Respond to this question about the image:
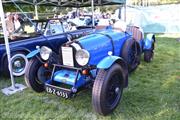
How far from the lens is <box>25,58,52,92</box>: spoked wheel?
13.2ft

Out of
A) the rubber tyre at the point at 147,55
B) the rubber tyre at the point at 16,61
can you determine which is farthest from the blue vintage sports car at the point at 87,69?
the rubber tyre at the point at 147,55

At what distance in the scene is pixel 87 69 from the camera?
352 centimetres

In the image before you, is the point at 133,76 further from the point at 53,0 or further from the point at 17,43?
the point at 53,0

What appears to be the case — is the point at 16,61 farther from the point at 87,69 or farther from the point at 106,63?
the point at 106,63

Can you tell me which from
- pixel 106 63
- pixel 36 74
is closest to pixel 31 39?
pixel 36 74

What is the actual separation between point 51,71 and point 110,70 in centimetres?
134

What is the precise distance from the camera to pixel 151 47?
6.09 meters

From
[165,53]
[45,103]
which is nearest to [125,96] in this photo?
[45,103]

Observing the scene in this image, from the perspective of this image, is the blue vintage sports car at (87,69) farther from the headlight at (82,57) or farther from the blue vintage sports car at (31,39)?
the blue vintage sports car at (31,39)

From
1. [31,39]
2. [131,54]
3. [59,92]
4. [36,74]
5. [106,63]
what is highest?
[31,39]

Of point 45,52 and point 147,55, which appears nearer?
point 45,52

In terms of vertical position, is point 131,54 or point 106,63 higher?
point 106,63

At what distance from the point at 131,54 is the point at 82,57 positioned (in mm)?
1748

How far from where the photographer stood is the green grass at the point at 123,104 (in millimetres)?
3375
